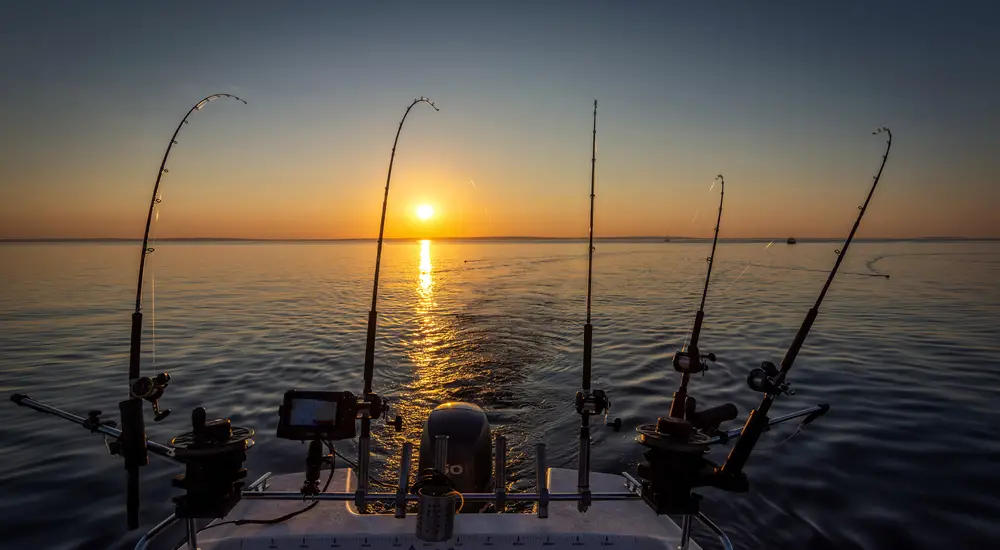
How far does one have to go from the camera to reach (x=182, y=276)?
41906 mm

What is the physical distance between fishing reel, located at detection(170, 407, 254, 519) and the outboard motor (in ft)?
7.04

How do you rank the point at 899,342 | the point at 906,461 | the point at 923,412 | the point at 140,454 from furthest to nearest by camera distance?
the point at 899,342, the point at 923,412, the point at 906,461, the point at 140,454

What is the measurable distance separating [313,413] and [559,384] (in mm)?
8745

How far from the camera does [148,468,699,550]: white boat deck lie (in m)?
4.12

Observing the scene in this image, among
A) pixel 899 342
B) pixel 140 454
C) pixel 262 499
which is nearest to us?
pixel 140 454

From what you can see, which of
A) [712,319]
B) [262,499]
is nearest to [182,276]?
[712,319]

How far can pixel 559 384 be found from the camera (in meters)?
12.7

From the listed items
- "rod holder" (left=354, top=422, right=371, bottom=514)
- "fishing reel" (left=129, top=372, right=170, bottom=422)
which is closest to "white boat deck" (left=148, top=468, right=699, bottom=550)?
"rod holder" (left=354, top=422, right=371, bottom=514)

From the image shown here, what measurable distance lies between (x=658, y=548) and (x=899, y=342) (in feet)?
54.0

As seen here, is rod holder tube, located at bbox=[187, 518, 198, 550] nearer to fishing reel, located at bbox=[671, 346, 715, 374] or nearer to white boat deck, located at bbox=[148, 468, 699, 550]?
white boat deck, located at bbox=[148, 468, 699, 550]

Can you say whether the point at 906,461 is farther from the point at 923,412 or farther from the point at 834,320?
the point at 834,320

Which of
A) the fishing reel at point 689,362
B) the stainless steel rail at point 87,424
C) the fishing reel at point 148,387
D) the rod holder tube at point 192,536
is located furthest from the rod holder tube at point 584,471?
the fishing reel at point 148,387

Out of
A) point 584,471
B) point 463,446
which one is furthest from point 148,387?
point 584,471

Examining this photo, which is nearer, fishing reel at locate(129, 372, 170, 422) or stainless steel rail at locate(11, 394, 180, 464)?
stainless steel rail at locate(11, 394, 180, 464)
